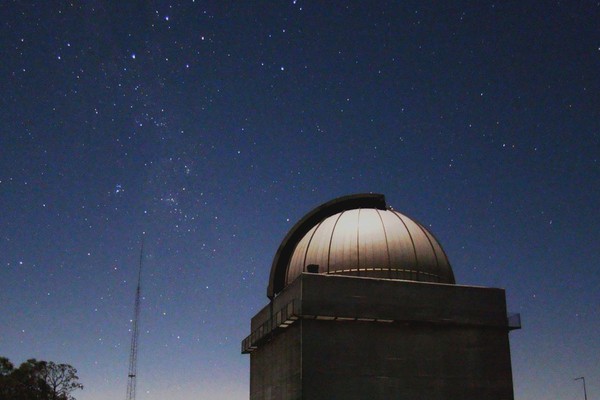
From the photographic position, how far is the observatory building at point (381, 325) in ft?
77.3

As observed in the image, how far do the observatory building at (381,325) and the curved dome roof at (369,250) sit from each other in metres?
0.04

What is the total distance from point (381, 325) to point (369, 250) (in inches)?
134

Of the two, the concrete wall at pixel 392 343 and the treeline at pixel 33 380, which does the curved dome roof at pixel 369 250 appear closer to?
the concrete wall at pixel 392 343

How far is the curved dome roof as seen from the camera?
26.2 m

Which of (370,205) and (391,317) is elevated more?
(370,205)

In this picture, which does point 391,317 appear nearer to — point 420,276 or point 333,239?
point 420,276

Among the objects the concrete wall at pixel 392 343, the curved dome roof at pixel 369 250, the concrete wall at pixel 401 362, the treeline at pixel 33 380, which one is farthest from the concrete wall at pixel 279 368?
the treeline at pixel 33 380

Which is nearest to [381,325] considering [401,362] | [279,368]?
[401,362]

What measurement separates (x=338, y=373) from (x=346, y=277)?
358cm

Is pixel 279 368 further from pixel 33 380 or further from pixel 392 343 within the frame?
pixel 33 380

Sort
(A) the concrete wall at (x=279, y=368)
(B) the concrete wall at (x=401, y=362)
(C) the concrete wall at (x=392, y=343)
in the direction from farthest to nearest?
(A) the concrete wall at (x=279, y=368) < (C) the concrete wall at (x=392, y=343) < (B) the concrete wall at (x=401, y=362)

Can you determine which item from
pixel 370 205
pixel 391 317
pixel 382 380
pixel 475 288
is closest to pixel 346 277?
pixel 391 317

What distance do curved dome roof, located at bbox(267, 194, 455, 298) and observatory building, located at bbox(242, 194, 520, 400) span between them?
4 centimetres

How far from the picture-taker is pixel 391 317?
24406 millimetres
